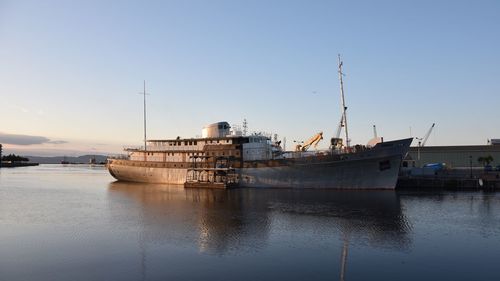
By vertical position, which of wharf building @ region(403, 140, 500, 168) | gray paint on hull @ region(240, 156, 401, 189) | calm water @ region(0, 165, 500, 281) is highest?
wharf building @ region(403, 140, 500, 168)

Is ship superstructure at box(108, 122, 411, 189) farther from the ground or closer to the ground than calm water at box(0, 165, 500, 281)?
farther from the ground

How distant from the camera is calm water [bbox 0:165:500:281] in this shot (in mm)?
19281

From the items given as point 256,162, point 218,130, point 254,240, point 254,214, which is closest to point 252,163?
point 256,162

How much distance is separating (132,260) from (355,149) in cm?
3861

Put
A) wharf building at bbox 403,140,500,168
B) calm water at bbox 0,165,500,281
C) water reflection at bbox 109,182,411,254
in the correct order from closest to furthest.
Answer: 1. calm water at bbox 0,165,500,281
2. water reflection at bbox 109,182,411,254
3. wharf building at bbox 403,140,500,168

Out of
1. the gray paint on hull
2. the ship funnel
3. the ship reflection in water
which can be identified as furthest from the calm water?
the ship funnel

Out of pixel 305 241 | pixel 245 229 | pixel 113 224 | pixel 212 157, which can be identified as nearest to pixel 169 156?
pixel 212 157

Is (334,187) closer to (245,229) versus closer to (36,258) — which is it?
(245,229)

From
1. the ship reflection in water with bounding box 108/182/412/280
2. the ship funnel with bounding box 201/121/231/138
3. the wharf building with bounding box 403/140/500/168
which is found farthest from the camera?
the wharf building with bounding box 403/140/500/168

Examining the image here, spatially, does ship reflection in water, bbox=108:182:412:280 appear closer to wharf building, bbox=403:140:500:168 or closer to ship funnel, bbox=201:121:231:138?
ship funnel, bbox=201:121:231:138

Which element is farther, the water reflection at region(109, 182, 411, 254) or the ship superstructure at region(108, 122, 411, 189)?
the ship superstructure at region(108, 122, 411, 189)

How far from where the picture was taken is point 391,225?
30.6 m

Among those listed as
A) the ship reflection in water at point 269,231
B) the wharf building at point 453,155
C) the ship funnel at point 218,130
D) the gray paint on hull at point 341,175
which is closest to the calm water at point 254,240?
the ship reflection in water at point 269,231

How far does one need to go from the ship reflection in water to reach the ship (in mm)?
6525
